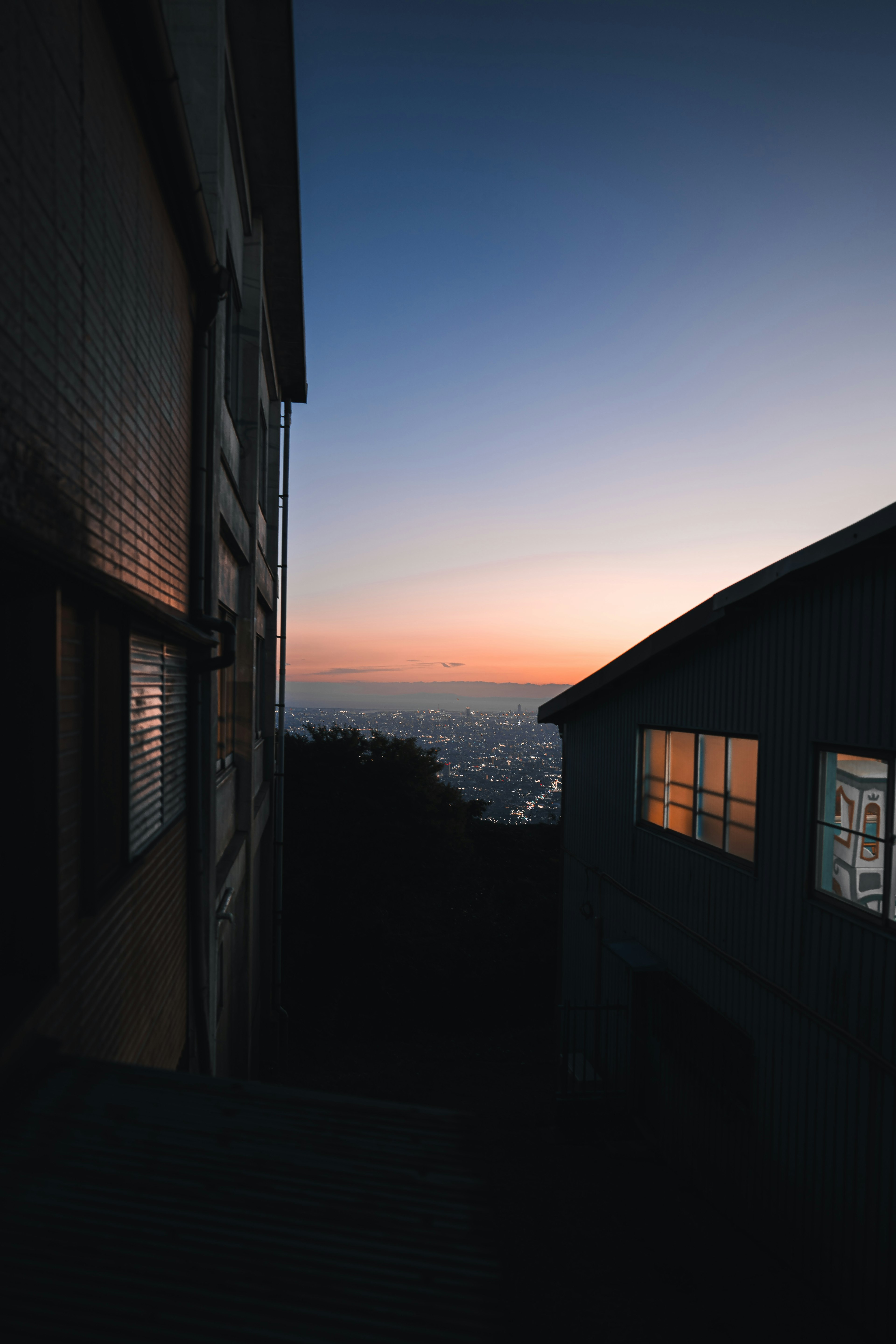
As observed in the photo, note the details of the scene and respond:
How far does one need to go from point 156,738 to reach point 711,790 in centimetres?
741

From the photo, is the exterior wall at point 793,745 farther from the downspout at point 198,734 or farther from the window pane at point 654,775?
the downspout at point 198,734

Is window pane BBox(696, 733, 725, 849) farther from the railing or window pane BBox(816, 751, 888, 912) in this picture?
the railing

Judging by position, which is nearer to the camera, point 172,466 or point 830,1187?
point 172,466

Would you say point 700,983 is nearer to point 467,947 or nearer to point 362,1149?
point 362,1149

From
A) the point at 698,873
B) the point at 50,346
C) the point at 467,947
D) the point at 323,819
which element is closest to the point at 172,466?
the point at 50,346

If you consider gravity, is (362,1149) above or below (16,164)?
below

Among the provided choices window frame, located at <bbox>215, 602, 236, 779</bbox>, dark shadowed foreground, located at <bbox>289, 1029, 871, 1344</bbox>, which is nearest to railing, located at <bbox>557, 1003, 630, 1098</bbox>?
dark shadowed foreground, located at <bbox>289, 1029, 871, 1344</bbox>

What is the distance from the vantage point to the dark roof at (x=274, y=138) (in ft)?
29.5

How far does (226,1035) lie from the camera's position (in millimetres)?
10586

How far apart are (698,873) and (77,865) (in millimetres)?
8286

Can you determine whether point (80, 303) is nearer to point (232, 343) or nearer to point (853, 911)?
point (853, 911)

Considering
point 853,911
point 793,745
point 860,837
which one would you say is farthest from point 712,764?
point 853,911

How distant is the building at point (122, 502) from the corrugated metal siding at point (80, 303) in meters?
0.02

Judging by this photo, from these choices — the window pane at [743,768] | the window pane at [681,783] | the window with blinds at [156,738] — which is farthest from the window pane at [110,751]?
the window pane at [681,783]
